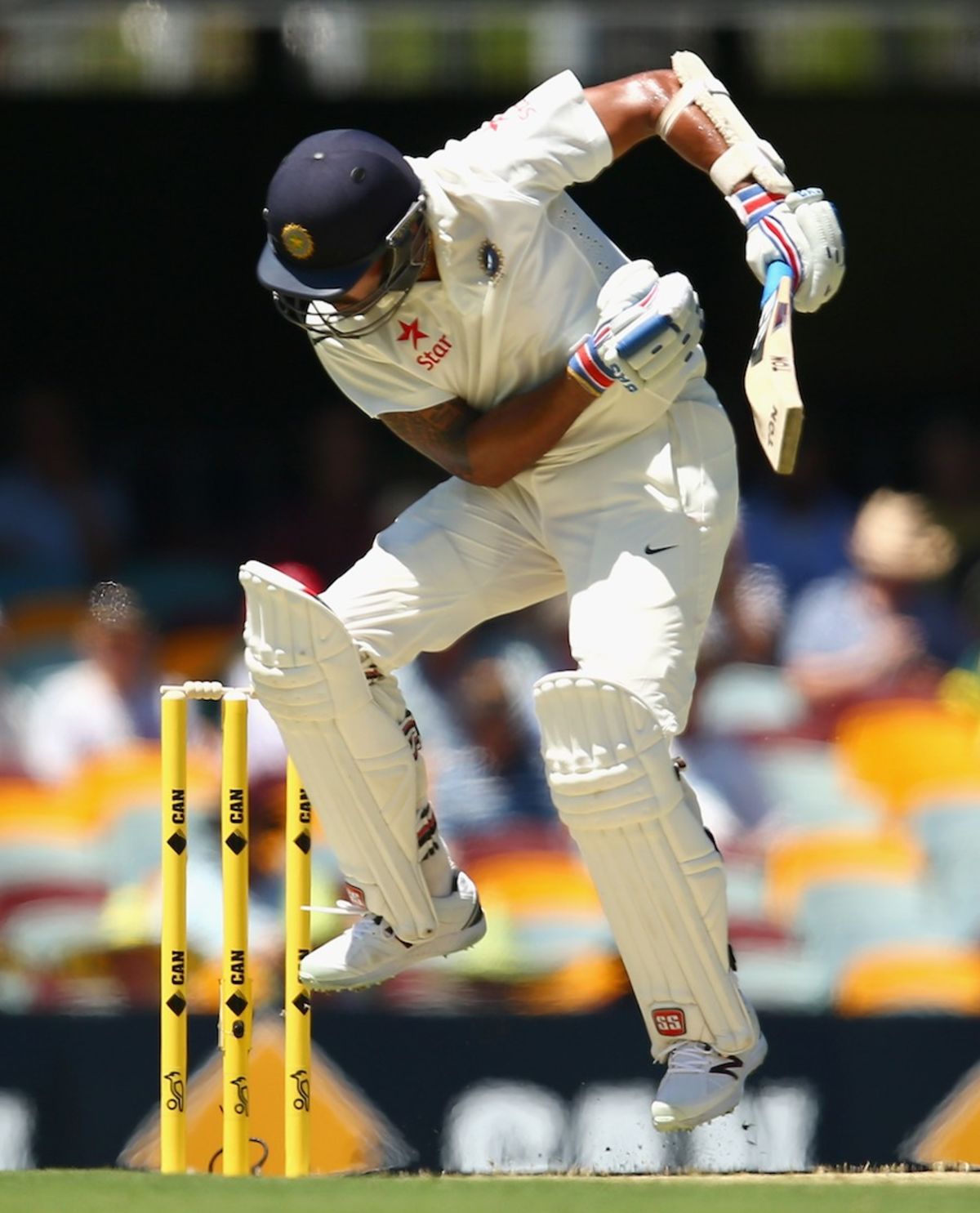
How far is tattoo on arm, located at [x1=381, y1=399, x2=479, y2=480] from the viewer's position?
3039 millimetres

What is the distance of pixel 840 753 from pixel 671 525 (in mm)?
2638

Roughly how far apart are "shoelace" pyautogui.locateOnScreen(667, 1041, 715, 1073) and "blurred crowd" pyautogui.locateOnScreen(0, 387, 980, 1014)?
154 cm

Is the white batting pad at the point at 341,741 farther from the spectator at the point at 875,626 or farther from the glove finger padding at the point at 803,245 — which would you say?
the spectator at the point at 875,626

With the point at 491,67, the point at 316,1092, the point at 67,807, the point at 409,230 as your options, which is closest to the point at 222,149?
the point at 491,67

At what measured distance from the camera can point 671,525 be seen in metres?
2.99

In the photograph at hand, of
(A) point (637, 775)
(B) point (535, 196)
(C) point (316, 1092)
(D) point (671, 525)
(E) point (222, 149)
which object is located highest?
(E) point (222, 149)

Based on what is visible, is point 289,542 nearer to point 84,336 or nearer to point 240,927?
point 84,336

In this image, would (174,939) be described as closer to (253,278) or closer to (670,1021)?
(670,1021)

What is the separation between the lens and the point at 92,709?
17.6 ft

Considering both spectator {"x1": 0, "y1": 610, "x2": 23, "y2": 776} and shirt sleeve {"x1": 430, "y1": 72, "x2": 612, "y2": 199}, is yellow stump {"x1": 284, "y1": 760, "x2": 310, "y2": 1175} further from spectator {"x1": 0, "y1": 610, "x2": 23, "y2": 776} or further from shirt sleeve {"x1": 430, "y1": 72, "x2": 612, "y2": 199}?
spectator {"x1": 0, "y1": 610, "x2": 23, "y2": 776}

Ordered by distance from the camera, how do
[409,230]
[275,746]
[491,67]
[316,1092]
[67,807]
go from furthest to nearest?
[491,67]
[67,807]
[275,746]
[316,1092]
[409,230]

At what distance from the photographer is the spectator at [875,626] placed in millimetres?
5578

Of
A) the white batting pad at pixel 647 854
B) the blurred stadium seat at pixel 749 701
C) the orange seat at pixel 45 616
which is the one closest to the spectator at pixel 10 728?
the orange seat at pixel 45 616

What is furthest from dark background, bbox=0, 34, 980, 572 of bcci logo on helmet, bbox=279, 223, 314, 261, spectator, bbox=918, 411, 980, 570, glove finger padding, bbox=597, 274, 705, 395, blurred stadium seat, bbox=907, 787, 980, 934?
bcci logo on helmet, bbox=279, 223, 314, 261
